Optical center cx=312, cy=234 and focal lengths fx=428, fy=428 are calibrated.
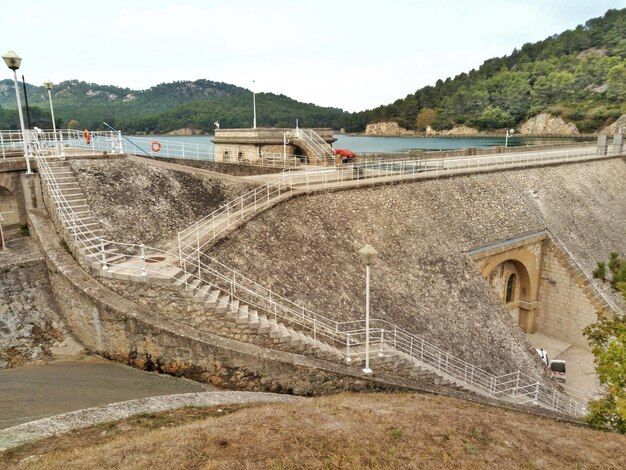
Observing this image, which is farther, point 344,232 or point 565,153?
point 565,153

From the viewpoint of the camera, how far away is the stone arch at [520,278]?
877 inches

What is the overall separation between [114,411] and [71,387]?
205 cm

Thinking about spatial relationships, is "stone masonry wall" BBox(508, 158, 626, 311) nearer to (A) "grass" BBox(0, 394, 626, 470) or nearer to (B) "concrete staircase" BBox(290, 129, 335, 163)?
(B) "concrete staircase" BBox(290, 129, 335, 163)

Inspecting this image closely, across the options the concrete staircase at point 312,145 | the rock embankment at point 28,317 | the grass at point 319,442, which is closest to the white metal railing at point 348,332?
the grass at point 319,442

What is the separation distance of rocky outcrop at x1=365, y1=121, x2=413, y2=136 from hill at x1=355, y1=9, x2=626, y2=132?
7.53 feet

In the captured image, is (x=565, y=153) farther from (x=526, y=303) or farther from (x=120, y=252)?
(x=120, y=252)

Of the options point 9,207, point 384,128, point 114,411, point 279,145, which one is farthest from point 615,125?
point 114,411

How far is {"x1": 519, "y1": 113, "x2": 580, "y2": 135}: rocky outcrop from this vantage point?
10789 cm

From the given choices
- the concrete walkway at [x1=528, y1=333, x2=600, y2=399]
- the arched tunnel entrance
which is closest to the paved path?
the arched tunnel entrance

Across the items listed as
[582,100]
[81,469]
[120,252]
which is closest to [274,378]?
[81,469]

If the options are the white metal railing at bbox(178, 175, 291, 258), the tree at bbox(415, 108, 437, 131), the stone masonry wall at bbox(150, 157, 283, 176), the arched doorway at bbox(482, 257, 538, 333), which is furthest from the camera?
the tree at bbox(415, 108, 437, 131)

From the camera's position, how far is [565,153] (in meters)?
35.9

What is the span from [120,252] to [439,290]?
11852 millimetres

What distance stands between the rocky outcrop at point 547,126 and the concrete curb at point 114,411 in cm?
11947
